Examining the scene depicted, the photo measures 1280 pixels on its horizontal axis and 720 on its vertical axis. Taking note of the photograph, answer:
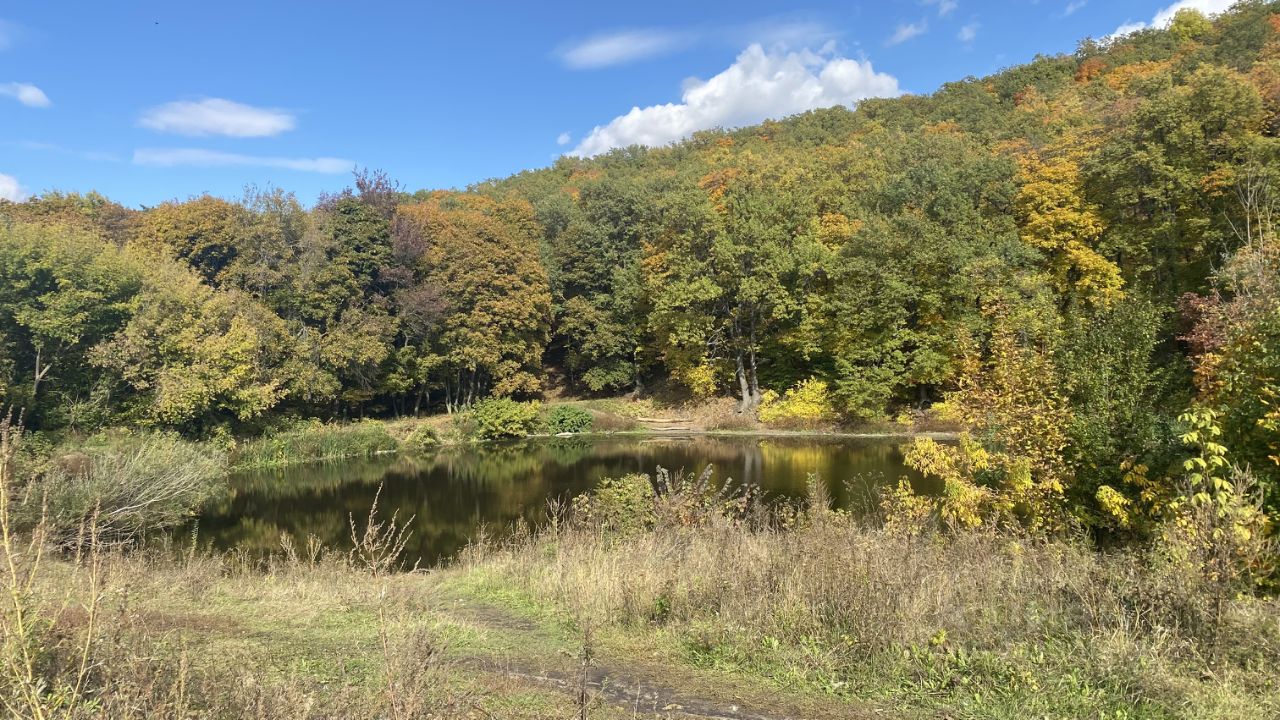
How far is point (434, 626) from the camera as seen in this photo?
654cm

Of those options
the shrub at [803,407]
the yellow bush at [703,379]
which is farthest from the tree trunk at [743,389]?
the yellow bush at [703,379]

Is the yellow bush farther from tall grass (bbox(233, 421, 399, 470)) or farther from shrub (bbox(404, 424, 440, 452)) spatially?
tall grass (bbox(233, 421, 399, 470))

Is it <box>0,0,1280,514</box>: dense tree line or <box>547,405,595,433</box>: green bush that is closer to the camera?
<box>0,0,1280,514</box>: dense tree line

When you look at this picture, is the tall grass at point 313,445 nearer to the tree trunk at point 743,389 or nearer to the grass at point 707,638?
the tree trunk at point 743,389

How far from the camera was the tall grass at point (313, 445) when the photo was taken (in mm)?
26434

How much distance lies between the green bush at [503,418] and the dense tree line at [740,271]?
218 cm

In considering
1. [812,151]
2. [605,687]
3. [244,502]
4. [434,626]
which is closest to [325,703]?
[605,687]

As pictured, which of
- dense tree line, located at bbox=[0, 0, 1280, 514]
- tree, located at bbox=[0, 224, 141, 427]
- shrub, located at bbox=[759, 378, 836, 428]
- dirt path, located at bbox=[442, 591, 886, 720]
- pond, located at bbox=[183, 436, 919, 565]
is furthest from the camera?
shrub, located at bbox=[759, 378, 836, 428]

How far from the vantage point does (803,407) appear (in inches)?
1204

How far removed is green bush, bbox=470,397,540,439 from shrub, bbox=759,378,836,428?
1082 cm

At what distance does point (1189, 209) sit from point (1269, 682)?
23.9 meters

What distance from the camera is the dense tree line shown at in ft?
70.7

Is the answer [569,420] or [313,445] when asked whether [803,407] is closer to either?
[569,420]

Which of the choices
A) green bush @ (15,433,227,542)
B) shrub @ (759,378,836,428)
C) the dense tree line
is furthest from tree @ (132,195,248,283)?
shrub @ (759,378,836,428)
